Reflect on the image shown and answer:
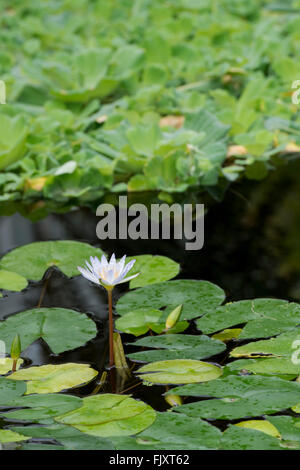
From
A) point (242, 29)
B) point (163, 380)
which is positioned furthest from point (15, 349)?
point (242, 29)

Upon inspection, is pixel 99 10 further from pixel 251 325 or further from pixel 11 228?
pixel 251 325

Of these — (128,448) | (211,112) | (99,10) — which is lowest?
(128,448)

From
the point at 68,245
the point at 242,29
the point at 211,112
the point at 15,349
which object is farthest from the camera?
the point at 242,29

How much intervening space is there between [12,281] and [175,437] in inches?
32.3

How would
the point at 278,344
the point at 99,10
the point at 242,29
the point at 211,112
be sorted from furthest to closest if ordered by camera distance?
the point at 99,10 → the point at 242,29 → the point at 211,112 → the point at 278,344

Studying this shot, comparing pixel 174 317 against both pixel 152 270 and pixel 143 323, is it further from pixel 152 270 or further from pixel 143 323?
pixel 152 270

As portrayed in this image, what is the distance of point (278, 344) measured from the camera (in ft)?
5.14

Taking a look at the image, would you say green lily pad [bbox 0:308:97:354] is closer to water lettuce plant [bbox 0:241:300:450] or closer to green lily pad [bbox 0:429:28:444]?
water lettuce plant [bbox 0:241:300:450]

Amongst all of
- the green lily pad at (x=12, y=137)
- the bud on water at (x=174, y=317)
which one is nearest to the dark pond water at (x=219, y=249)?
the bud on water at (x=174, y=317)

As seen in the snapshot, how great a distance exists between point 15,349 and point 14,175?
48.1 inches

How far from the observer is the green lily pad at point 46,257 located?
2002 millimetres

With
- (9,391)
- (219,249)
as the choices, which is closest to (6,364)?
(9,391)

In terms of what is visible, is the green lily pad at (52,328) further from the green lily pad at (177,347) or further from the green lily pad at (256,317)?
the green lily pad at (256,317)

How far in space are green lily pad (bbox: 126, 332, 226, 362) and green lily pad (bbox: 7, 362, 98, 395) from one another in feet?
0.38
